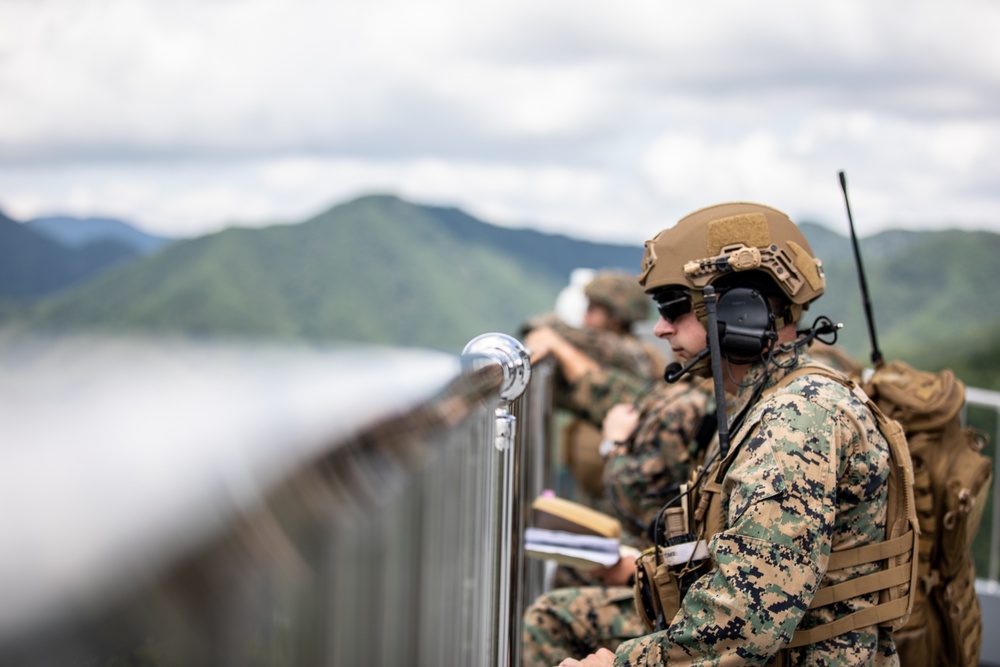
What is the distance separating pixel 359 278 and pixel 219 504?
10730 cm

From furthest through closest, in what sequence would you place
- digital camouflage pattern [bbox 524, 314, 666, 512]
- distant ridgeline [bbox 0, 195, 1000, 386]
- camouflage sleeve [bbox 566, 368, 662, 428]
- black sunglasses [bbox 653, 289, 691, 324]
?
1. distant ridgeline [bbox 0, 195, 1000, 386]
2. digital camouflage pattern [bbox 524, 314, 666, 512]
3. camouflage sleeve [bbox 566, 368, 662, 428]
4. black sunglasses [bbox 653, 289, 691, 324]

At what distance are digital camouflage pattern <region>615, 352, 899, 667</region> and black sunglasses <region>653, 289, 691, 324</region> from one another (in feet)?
1.48

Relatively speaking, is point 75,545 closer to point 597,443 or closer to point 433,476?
point 433,476

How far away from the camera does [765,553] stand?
8.09ft

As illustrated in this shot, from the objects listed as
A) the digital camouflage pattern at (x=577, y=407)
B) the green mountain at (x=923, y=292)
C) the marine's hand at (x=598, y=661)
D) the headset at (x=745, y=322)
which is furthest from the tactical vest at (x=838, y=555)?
the green mountain at (x=923, y=292)

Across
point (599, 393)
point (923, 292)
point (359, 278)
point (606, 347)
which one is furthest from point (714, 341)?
point (359, 278)

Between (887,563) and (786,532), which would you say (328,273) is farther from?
(786,532)

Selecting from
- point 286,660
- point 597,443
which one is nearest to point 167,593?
point 286,660

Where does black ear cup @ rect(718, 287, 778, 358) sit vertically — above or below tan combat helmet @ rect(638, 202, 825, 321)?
below

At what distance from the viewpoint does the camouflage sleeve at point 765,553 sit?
2.46 meters

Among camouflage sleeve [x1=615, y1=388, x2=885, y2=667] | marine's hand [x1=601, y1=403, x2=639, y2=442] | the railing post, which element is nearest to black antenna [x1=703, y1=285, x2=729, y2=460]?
camouflage sleeve [x1=615, y1=388, x2=885, y2=667]

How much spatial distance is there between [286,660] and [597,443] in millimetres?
5556

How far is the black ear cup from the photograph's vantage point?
117 inches

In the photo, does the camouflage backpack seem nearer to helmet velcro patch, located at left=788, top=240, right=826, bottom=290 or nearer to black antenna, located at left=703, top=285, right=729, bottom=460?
helmet velcro patch, located at left=788, top=240, right=826, bottom=290
